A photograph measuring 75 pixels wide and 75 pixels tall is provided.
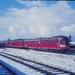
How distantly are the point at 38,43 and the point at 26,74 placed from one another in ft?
82.2

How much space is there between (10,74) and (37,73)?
1643 millimetres

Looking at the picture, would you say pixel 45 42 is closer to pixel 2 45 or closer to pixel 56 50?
pixel 56 50

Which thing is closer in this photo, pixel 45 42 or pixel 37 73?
pixel 37 73

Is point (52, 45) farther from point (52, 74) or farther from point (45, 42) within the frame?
point (52, 74)

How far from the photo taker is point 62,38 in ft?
97.7

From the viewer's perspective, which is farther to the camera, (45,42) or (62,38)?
(45,42)

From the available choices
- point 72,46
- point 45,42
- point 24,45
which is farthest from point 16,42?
→ point 45,42

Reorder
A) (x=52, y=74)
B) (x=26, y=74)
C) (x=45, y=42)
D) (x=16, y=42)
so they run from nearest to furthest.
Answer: (x=52, y=74) → (x=26, y=74) → (x=45, y=42) → (x=16, y=42)

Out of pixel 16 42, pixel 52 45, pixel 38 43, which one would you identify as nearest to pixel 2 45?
pixel 16 42

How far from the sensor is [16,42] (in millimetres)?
54594

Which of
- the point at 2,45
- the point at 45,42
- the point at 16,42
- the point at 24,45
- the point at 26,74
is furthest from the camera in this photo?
the point at 2,45

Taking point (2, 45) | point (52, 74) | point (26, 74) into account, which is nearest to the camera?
point (52, 74)

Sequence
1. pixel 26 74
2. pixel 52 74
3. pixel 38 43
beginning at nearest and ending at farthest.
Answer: pixel 52 74, pixel 26 74, pixel 38 43

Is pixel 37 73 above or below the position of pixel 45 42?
below
